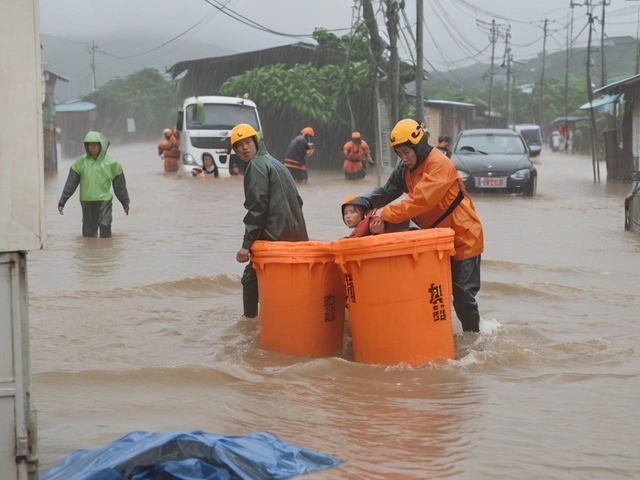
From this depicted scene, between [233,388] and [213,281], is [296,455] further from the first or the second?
[213,281]

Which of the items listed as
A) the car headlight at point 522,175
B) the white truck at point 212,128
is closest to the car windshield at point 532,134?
the white truck at point 212,128

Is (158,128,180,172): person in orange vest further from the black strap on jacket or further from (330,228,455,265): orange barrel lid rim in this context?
(330,228,455,265): orange barrel lid rim

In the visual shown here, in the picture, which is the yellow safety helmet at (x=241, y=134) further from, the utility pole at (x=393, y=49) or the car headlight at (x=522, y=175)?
the utility pole at (x=393, y=49)

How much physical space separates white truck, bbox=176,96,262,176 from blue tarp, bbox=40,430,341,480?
817 inches

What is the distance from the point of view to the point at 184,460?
346 centimetres

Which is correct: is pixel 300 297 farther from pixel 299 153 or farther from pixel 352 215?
pixel 299 153

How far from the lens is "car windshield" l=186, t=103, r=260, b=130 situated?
81.5ft

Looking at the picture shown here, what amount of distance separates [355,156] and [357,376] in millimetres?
20559

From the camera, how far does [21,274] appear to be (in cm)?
332

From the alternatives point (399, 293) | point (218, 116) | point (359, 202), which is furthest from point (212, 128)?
point (399, 293)

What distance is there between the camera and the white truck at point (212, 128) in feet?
80.6

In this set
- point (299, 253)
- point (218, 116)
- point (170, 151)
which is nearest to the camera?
point (299, 253)

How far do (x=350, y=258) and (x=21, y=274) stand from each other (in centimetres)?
249

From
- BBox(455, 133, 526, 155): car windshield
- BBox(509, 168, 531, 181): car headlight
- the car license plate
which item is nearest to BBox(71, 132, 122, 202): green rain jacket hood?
the car license plate
